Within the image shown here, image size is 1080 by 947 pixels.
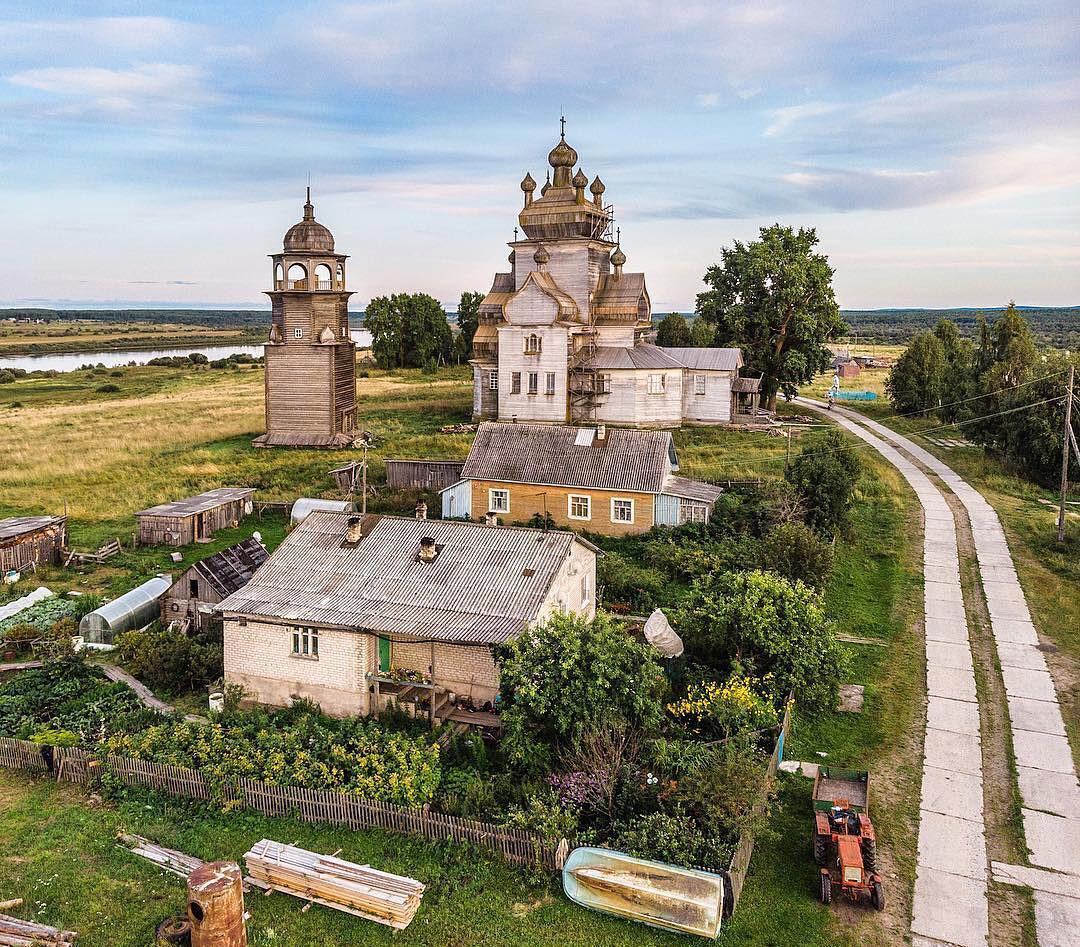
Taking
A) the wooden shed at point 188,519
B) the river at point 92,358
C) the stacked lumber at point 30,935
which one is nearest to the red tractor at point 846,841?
the stacked lumber at point 30,935

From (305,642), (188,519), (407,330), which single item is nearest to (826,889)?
(305,642)

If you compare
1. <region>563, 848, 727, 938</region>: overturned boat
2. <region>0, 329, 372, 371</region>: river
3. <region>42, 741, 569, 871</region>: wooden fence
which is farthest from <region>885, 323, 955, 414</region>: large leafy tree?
<region>0, 329, 372, 371</region>: river

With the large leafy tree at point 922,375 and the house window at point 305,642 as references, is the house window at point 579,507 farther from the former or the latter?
the large leafy tree at point 922,375

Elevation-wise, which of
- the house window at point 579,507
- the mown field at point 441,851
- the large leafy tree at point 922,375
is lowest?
the mown field at point 441,851

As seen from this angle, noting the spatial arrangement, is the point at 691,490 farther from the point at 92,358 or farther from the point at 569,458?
the point at 92,358

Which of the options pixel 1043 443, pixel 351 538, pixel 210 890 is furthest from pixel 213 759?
pixel 1043 443

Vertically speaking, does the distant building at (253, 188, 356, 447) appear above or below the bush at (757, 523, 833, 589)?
above

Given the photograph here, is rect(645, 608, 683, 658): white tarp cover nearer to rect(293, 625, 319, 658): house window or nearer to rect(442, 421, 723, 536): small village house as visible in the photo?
rect(293, 625, 319, 658): house window
